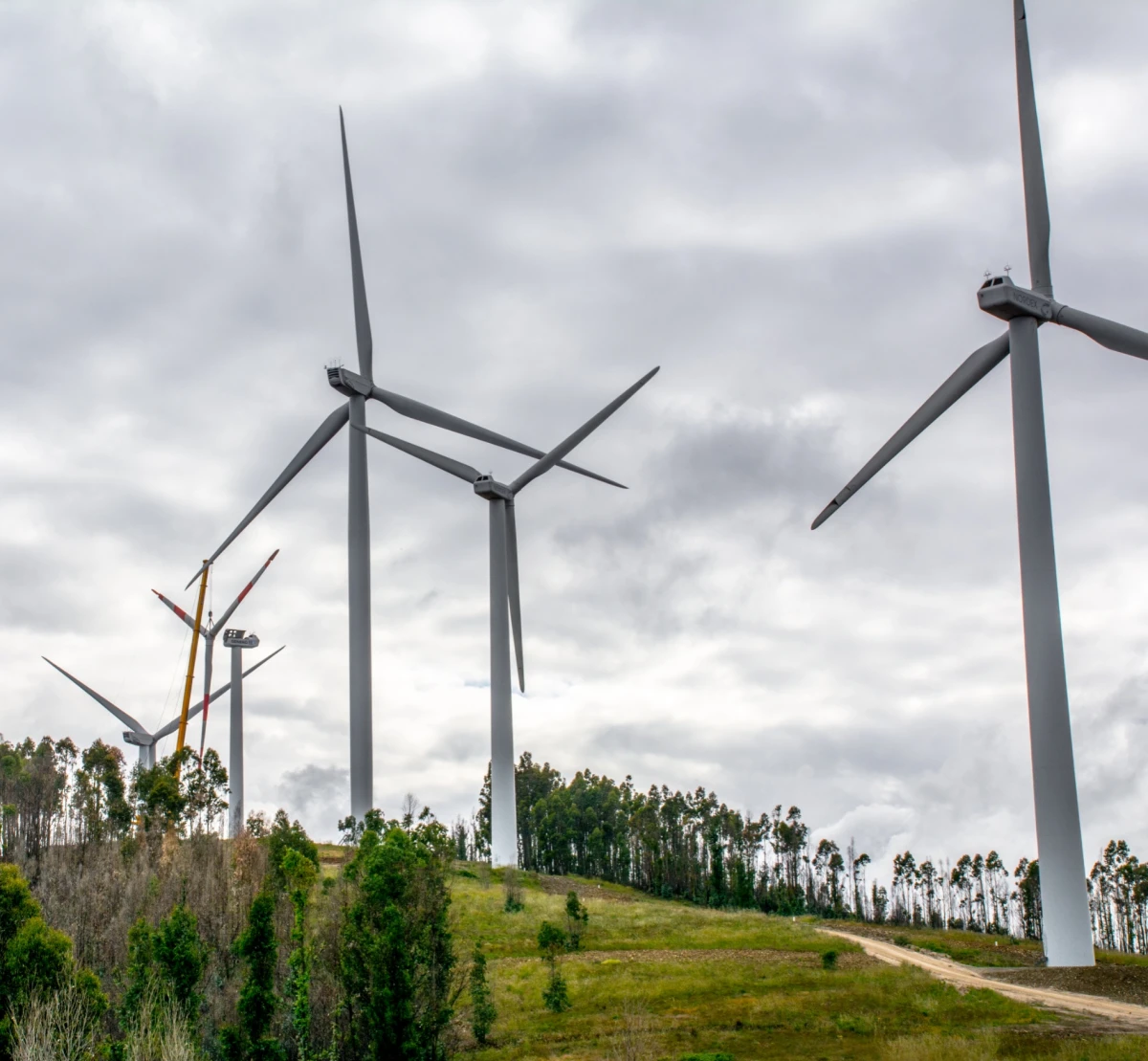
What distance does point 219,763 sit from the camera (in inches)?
3932

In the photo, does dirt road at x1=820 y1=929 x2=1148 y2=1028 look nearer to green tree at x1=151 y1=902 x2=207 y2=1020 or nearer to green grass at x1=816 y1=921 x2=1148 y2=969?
green grass at x1=816 y1=921 x2=1148 y2=969

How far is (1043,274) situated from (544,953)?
144ft

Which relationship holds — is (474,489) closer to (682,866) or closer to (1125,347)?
(1125,347)

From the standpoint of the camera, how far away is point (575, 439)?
3595 inches

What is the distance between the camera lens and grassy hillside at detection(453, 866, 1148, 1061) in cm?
3844

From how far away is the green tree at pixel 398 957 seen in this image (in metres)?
41.0

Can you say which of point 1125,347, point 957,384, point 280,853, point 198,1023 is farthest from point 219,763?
point 1125,347

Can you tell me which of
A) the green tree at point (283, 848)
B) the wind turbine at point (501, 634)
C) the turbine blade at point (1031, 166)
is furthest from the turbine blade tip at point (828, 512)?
the wind turbine at point (501, 634)

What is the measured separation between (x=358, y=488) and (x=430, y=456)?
13.8 metres

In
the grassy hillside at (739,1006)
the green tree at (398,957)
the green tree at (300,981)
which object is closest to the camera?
the grassy hillside at (739,1006)

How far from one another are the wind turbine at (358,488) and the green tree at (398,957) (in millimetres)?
37710

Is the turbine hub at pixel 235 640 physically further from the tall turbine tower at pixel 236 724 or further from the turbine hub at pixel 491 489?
the turbine hub at pixel 491 489

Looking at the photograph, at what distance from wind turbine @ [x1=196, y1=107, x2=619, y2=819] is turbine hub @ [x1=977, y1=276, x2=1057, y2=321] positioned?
4029 centimetres

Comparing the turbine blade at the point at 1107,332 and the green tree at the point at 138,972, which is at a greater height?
the turbine blade at the point at 1107,332
